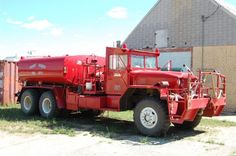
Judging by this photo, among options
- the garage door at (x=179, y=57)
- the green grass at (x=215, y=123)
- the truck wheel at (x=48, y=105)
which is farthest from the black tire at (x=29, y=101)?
the garage door at (x=179, y=57)

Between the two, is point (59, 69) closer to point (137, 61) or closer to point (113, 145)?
point (137, 61)

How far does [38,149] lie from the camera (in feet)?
29.1

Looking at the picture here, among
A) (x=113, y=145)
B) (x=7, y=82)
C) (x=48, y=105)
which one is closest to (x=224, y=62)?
(x=48, y=105)

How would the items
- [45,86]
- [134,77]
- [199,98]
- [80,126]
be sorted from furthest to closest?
[45,86] → [80,126] → [134,77] → [199,98]

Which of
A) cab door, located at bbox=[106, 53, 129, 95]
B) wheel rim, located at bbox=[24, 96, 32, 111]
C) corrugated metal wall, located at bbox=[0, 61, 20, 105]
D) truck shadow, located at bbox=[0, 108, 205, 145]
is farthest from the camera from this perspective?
corrugated metal wall, located at bbox=[0, 61, 20, 105]

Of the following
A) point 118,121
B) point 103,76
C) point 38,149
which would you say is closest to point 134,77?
point 103,76

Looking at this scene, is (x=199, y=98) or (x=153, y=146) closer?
(x=153, y=146)

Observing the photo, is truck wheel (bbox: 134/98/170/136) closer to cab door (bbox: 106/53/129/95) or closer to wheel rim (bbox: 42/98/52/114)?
cab door (bbox: 106/53/129/95)

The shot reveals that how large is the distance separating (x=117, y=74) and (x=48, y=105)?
3638 millimetres

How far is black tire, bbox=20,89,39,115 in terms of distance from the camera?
14953 mm

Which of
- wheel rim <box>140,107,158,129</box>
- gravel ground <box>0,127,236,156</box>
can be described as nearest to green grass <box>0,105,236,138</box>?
gravel ground <box>0,127,236,156</box>

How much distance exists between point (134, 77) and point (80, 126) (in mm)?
2347

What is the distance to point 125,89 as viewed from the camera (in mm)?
11852

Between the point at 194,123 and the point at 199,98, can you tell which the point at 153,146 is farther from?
the point at 194,123
